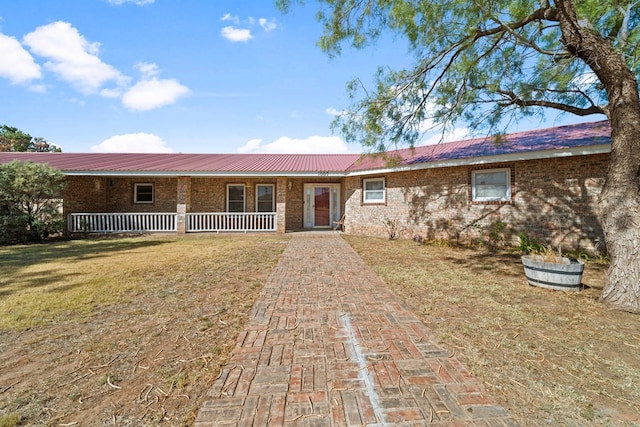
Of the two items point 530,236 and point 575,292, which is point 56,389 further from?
point 530,236

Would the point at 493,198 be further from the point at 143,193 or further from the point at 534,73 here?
the point at 143,193

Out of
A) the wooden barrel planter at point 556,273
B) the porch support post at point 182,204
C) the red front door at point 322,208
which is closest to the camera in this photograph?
the wooden barrel planter at point 556,273

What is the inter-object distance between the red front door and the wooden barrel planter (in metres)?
10.3

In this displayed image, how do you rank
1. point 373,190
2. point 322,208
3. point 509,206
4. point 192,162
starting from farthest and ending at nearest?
point 322,208 → point 192,162 → point 373,190 → point 509,206

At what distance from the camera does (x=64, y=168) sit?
11.8 meters

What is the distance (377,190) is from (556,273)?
308 inches

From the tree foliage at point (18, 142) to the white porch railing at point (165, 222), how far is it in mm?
34778

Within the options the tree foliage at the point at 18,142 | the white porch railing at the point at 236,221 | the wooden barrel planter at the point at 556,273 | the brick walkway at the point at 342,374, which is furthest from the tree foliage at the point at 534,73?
the tree foliage at the point at 18,142

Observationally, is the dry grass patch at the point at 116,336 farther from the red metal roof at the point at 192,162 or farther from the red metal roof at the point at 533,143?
the red metal roof at the point at 192,162

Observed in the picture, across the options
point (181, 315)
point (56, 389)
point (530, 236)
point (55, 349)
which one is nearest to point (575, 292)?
point (530, 236)

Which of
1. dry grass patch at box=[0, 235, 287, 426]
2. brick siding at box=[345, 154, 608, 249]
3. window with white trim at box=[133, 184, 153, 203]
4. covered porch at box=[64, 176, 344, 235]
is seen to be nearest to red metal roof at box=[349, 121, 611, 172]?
brick siding at box=[345, 154, 608, 249]

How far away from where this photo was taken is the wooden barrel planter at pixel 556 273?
15.1 ft

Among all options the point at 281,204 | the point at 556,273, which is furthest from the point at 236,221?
the point at 556,273

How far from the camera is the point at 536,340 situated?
3068mm
